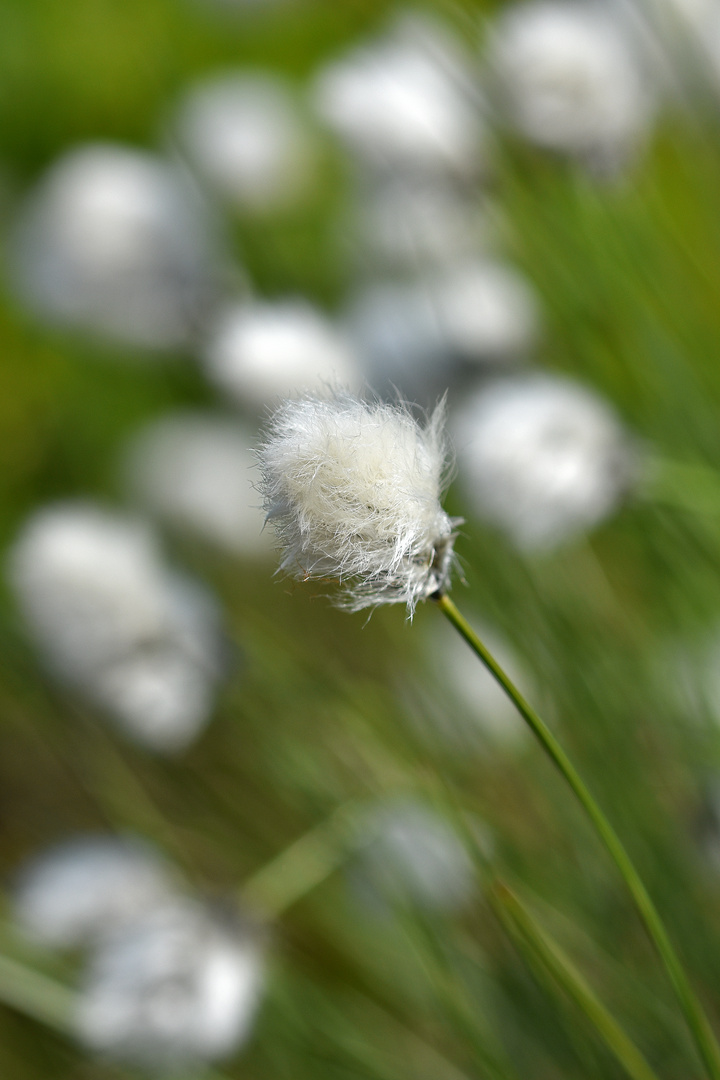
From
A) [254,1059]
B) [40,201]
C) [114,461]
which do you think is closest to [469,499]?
[254,1059]

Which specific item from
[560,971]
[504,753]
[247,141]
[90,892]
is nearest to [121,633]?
[90,892]

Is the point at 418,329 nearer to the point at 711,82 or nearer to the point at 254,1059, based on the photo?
the point at 711,82

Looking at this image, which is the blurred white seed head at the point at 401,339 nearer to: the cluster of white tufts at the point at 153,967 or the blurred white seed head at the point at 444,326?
the blurred white seed head at the point at 444,326

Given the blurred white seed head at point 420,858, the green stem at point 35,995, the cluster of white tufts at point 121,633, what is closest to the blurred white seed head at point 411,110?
the cluster of white tufts at point 121,633

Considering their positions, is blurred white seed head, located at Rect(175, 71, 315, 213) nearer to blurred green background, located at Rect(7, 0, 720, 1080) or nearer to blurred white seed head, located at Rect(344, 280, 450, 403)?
blurred green background, located at Rect(7, 0, 720, 1080)

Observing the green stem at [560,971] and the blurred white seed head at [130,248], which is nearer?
the green stem at [560,971]
